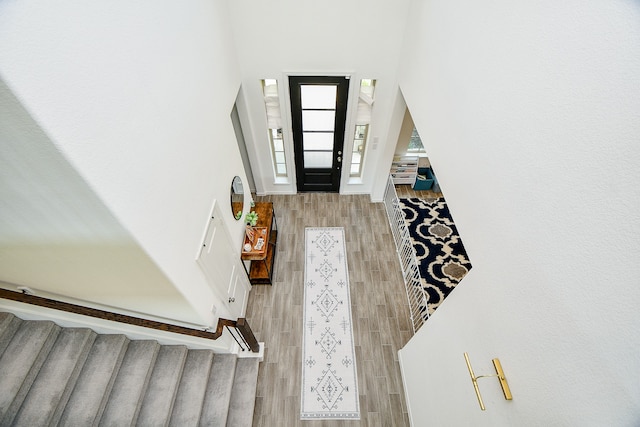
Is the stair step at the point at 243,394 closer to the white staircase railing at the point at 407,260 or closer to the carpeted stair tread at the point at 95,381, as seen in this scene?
the carpeted stair tread at the point at 95,381

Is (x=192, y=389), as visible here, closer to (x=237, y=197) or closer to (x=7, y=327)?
(x=7, y=327)

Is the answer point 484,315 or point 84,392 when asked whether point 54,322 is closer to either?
point 84,392

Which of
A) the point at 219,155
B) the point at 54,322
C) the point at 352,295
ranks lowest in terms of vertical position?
the point at 54,322

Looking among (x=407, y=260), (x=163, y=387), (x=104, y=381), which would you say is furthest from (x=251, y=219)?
(x=407, y=260)

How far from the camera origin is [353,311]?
4.25 metres

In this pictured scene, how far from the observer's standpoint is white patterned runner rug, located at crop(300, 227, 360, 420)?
351cm

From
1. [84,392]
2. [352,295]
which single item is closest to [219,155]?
[84,392]

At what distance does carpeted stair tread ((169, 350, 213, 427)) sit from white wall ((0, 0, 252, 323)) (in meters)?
0.69

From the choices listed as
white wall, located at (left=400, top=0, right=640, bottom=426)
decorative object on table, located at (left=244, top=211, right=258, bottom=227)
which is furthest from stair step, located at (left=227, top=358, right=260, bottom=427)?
white wall, located at (left=400, top=0, right=640, bottom=426)

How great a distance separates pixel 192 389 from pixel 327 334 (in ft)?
5.71

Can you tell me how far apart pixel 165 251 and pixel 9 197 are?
2.63ft

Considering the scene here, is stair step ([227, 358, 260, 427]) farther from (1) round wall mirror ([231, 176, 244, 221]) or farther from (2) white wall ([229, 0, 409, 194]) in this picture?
(2) white wall ([229, 0, 409, 194])

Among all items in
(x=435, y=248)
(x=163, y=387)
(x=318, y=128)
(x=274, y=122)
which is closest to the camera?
(x=163, y=387)

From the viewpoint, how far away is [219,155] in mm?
3170
